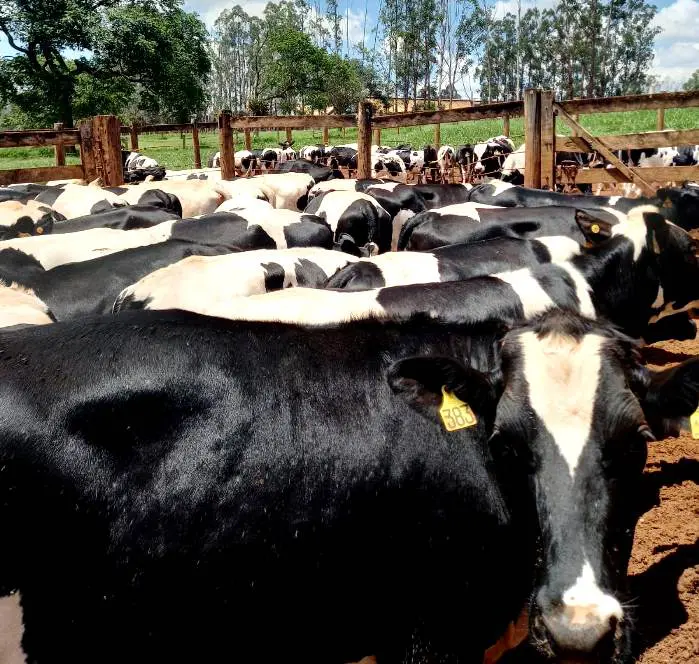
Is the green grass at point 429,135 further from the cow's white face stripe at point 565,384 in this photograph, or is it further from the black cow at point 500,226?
the cow's white face stripe at point 565,384

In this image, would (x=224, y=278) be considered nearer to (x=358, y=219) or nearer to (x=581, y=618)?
(x=581, y=618)

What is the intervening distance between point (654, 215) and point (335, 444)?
15.2 ft

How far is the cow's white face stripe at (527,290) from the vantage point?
3559mm

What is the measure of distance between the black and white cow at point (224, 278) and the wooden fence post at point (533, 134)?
423cm

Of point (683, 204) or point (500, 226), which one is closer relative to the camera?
point (500, 226)

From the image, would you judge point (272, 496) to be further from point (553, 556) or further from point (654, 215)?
point (654, 215)

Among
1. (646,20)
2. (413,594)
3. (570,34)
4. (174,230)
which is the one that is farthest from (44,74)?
(646,20)

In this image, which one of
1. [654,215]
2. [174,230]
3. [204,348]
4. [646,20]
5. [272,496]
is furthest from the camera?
[646,20]

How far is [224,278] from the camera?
16.7 ft

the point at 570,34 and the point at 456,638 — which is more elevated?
the point at 570,34

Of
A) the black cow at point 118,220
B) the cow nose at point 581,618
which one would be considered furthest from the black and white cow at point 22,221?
the cow nose at point 581,618

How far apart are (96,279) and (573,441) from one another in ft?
14.8

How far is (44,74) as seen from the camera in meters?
38.8

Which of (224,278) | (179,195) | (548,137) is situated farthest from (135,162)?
(224,278)
